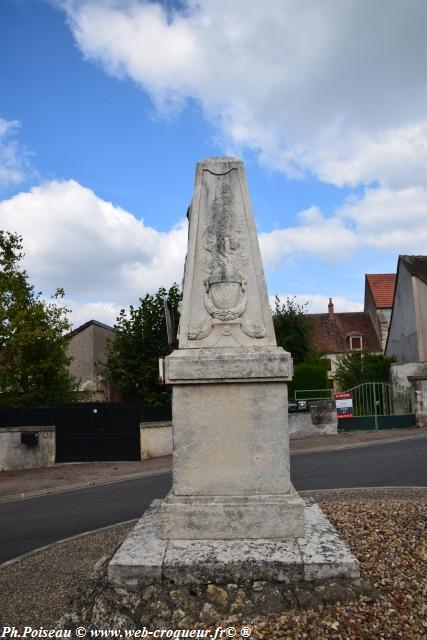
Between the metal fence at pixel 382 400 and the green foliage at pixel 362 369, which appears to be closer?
the metal fence at pixel 382 400

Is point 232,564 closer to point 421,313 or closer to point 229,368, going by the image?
point 229,368

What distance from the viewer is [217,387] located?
4.09 m

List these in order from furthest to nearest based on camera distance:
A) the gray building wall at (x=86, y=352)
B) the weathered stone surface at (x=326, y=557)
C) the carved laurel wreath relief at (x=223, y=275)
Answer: the gray building wall at (x=86, y=352)
the carved laurel wreath relief at (x=223, y=275)
the weathered stone surface at (x=326, y=557)

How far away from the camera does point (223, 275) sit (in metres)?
4.33

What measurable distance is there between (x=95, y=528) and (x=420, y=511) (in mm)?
4365

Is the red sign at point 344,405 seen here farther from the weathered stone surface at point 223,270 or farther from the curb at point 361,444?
the weathered stone surface at point 223,270

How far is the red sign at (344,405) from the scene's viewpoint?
56.8 ft

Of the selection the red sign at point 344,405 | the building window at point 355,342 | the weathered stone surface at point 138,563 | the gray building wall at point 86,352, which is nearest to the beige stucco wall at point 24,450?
the red sign at point 344,405

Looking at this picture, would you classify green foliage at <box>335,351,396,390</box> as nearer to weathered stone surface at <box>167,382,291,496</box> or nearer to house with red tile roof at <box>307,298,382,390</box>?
house with red tile roof at <box>307,298,382,390</box>

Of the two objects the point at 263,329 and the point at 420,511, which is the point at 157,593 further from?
the point at 420,511

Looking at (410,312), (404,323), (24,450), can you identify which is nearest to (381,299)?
(404,323)

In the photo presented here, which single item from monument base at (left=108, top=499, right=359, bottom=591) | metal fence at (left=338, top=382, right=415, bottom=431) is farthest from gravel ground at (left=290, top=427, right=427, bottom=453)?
monument base at (left=108, top=499, right=359, bottom=591)

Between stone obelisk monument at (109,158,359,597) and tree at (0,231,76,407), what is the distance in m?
12.8

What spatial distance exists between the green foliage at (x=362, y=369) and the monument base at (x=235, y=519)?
794 inches
